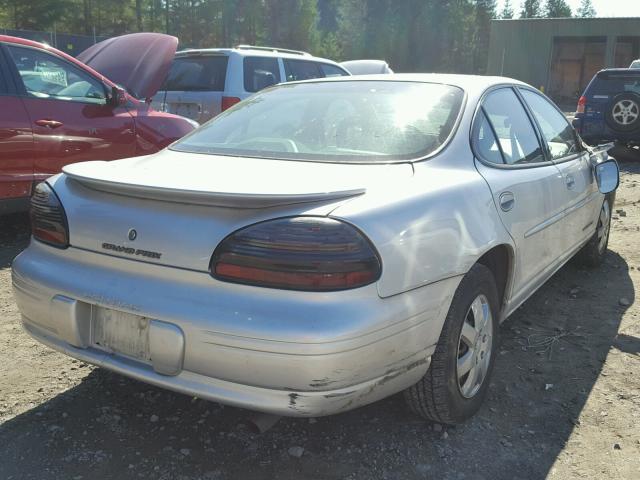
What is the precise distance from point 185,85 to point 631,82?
762cm

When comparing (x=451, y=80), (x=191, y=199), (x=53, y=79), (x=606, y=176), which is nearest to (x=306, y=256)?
(x=191, y=199)

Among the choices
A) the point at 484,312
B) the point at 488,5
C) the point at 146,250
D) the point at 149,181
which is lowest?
the point at 484,312

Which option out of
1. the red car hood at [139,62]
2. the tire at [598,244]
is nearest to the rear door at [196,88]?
the red car hood at [139,62]

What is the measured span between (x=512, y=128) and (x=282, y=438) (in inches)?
80.0

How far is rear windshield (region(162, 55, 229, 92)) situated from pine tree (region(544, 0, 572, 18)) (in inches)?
3726

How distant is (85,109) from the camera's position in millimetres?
5461

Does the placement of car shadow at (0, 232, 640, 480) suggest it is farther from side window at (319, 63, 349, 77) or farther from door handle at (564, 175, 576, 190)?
side window at (319, 63, 349, 77)

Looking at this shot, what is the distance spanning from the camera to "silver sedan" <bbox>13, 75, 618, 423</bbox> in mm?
2002

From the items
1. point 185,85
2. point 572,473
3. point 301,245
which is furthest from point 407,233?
point 185,85

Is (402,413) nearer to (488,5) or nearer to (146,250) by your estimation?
(146,250)

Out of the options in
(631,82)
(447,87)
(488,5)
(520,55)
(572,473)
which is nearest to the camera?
(572,473)

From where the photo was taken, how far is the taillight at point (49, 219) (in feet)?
8.01

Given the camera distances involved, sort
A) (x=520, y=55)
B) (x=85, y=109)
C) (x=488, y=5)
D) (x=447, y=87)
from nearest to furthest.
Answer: (x=447, y=87)
(x=85, y=109)
(x=520, y=55)
(x=488, y=5)

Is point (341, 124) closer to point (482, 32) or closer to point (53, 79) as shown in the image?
point (53, 79)
